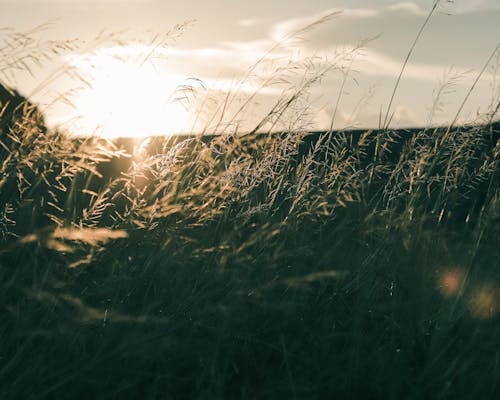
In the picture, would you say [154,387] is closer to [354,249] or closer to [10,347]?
[10,347]

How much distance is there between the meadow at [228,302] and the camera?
1.50 m

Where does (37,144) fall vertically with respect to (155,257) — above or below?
above

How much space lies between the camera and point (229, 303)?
1711mm

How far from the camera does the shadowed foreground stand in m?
1.50

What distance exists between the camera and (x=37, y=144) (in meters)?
1.91

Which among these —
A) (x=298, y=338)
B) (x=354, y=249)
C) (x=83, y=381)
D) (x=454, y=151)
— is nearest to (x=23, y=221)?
(x=83, y=381)

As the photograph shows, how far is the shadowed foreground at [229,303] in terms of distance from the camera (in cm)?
150

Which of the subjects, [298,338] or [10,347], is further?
[298,338]

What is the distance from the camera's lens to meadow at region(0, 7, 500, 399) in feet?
4.92

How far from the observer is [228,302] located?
1717 mm

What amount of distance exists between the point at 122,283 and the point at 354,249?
979 millimetres

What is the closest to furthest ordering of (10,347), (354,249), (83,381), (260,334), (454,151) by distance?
1. (83,381)
2. (10,347)
3. (260,334)
4. (354,249)
5. (454,151)

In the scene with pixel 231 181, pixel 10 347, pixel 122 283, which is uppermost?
pixel 231 181

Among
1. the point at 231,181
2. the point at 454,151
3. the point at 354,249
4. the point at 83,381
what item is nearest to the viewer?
the point at 83,381
